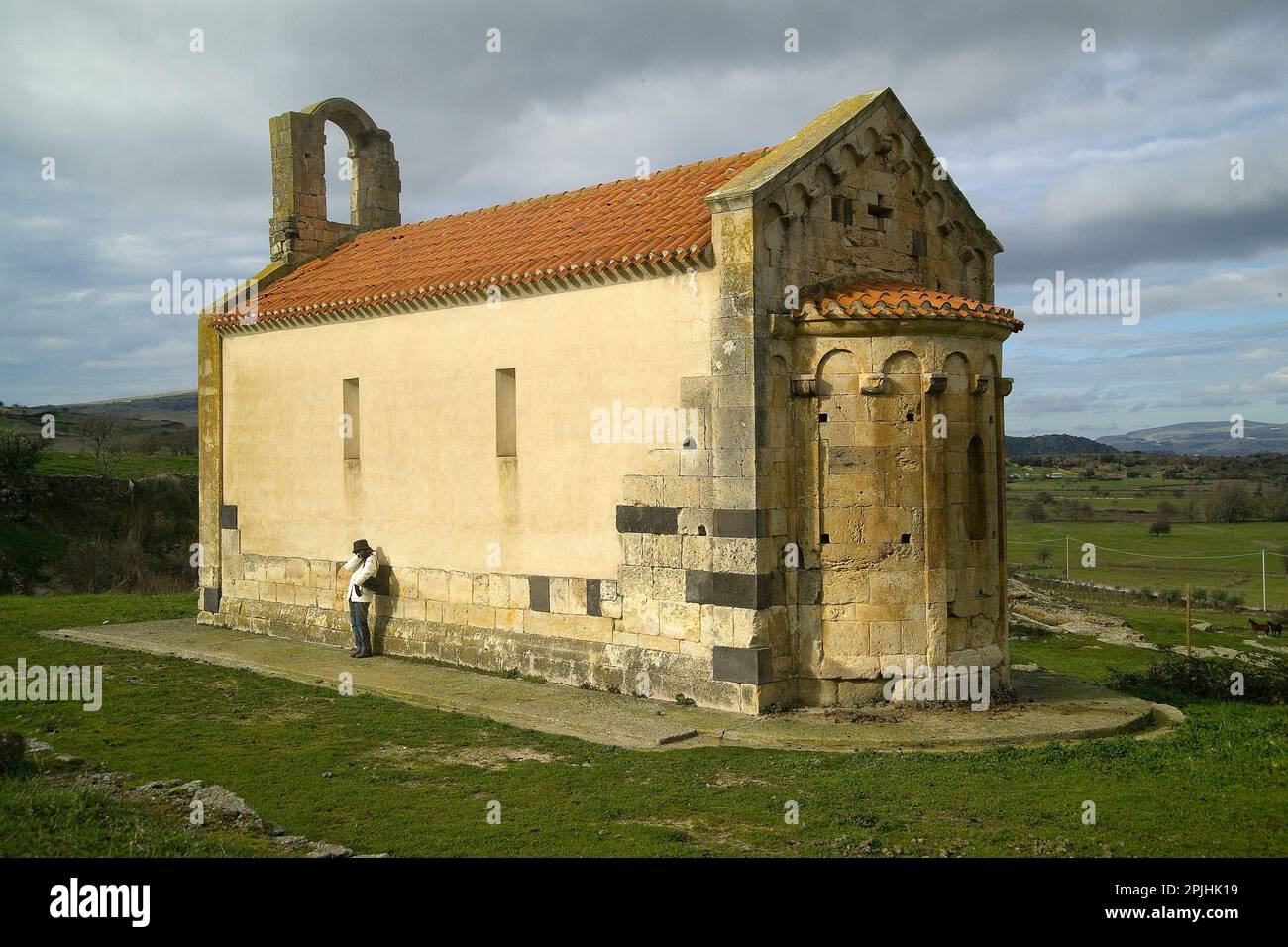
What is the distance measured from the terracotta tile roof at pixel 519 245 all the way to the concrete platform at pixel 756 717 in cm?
482

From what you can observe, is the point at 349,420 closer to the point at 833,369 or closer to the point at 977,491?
the point at 833,369

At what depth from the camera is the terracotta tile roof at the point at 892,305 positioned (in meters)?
11.4

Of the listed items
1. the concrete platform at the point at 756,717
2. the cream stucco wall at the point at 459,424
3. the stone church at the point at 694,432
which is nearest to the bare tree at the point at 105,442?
the cream stucco wall at the point at 459,424

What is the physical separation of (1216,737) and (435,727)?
24.7ft

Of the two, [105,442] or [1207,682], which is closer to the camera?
[1207,682]

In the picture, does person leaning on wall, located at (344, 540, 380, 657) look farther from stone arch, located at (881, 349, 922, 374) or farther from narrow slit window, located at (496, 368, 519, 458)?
stone arch, located at (881, 349, 922, 374)

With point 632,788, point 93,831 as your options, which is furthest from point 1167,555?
point 93,831

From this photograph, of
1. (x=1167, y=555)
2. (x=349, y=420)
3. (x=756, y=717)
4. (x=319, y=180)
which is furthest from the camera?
(x=1167, y=555)

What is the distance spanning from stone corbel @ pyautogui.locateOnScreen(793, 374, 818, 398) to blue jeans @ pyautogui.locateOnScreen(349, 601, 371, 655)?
706cm

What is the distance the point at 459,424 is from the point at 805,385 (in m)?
5.08

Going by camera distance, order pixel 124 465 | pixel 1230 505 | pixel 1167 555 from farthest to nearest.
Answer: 1. pixel 1230 505
2. pixel 124 465
3. pixel 1167 555

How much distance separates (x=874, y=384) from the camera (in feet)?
37.5

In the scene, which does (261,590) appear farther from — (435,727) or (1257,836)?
(1257,836)
